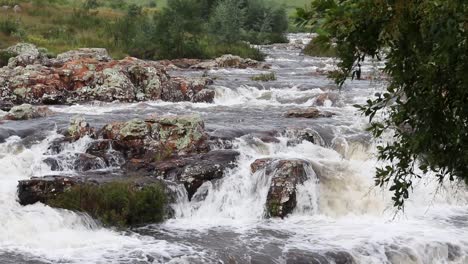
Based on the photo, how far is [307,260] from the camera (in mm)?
10125

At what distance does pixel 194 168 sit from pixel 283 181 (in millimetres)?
2184

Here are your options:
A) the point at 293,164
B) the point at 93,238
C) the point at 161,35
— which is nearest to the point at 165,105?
the point at 293,164

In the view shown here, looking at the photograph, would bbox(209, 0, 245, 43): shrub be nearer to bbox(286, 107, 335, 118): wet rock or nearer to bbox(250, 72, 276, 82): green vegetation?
bbox(250, 72, 276, 82): green vegetation

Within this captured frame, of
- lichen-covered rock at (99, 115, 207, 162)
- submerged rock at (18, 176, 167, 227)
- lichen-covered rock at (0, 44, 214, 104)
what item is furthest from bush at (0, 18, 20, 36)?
submerged rock at (18, 176, 167, 227)

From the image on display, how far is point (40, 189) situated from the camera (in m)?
11.9

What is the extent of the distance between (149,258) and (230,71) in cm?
2574

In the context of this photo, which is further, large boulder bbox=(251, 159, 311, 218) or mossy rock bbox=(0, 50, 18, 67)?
mossy rock bbox=(0, 50, 18, 67)

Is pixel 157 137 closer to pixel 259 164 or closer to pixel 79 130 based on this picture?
pixel 79 130

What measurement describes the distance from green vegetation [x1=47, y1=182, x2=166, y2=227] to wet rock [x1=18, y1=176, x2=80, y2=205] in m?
0.20

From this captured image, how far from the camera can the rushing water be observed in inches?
405

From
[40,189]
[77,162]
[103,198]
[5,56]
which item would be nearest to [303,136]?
[77,162]

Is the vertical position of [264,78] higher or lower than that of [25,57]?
lower

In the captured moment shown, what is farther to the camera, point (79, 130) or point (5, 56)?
point (5, 56)

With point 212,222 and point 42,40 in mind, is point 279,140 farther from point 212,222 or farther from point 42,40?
point 42,40
